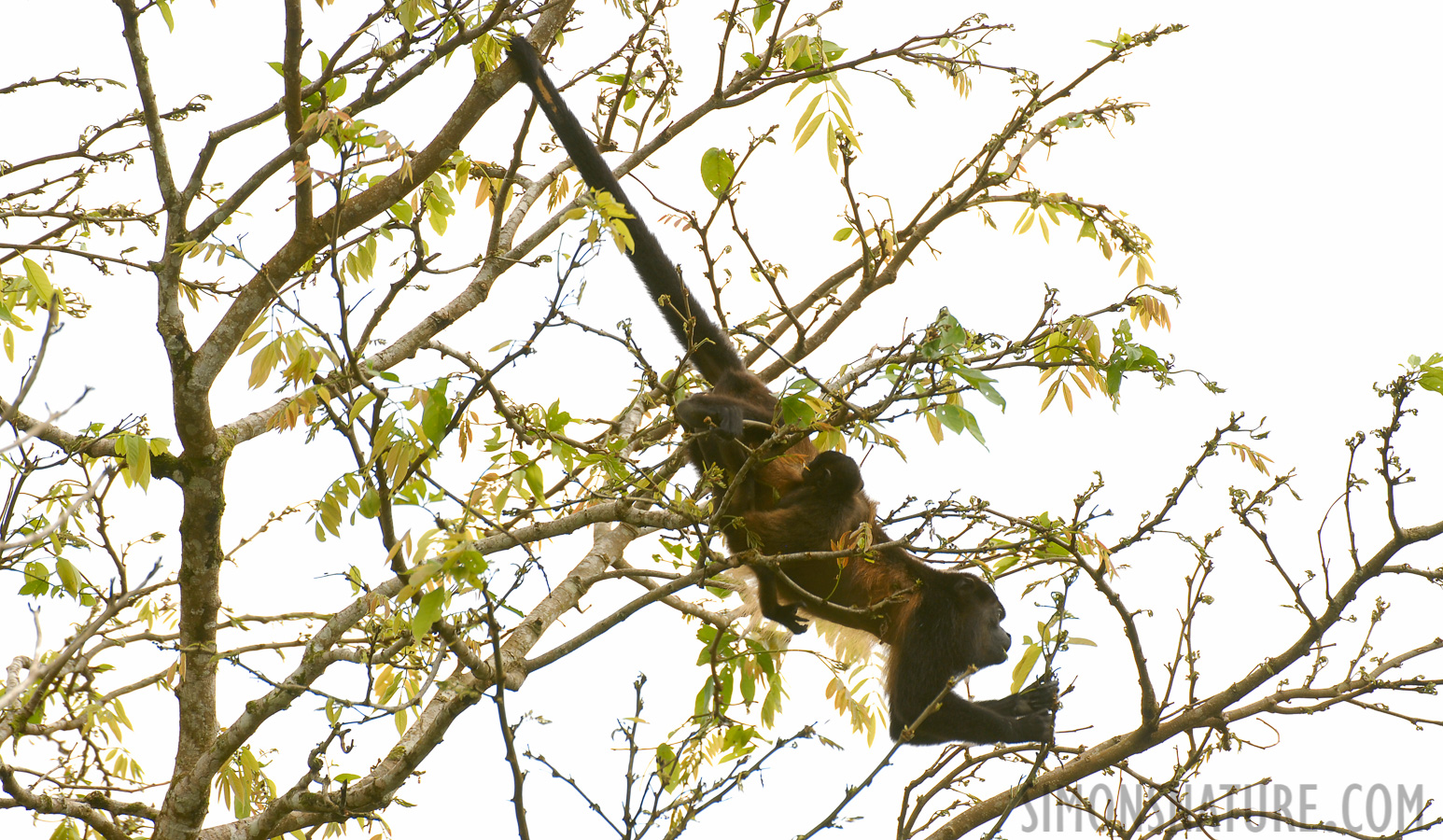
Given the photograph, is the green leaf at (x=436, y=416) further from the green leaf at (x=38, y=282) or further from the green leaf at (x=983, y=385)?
the green leaf at (x=38, y=282)

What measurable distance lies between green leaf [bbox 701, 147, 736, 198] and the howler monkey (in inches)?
12.4

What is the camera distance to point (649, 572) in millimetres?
3332

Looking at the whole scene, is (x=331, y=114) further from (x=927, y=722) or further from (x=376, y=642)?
(x=927, y=722)

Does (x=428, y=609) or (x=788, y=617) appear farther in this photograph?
(x=788, y=617)

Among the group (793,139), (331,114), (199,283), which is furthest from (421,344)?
(793,139)

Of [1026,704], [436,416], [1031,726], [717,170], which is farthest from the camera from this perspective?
[1026,704]

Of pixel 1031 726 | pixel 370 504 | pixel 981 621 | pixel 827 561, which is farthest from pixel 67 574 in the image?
pixel 1031 726

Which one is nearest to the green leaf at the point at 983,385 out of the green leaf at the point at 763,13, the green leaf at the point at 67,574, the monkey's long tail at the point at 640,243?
the monkey's long tail at the point at 640,243

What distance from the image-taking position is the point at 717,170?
3850mm

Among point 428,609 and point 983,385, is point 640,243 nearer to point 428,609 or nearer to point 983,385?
point 983,385

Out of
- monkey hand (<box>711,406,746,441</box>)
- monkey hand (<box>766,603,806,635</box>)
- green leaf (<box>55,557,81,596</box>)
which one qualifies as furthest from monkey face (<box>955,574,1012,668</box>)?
green leaf (<box>55,557,81,596</box>)

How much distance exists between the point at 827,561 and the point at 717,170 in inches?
60.2

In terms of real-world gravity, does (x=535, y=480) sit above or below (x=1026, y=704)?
below

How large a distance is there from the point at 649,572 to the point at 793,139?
1408mm
